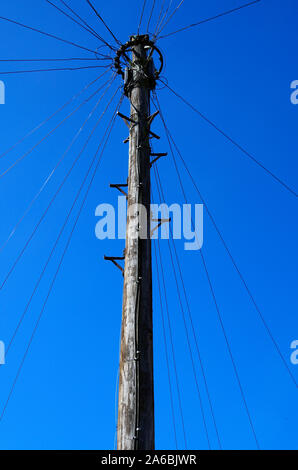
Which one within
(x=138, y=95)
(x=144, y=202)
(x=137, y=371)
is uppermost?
(x=138, y=95)

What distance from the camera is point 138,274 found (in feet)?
17.3

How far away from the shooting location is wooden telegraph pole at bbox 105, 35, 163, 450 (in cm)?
440

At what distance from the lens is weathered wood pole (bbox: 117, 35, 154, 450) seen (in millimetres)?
4379

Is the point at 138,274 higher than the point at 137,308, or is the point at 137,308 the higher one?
the point at 138,274

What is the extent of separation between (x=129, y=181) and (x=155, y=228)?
77 centimetres

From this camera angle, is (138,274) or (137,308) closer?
(137,308)

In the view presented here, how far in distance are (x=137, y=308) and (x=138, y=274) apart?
44 centimetres

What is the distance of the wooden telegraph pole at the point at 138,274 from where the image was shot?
4402 millimetres

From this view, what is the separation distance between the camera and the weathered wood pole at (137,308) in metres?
4.38

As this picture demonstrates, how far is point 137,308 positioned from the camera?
5023 millimetres

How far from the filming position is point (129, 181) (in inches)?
240
